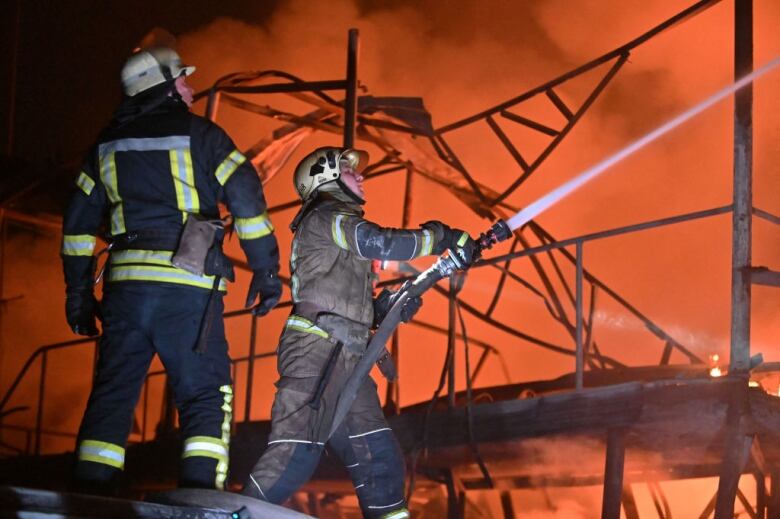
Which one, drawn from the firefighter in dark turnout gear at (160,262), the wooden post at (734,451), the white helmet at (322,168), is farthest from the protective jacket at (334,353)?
the wooden post at (734,451)

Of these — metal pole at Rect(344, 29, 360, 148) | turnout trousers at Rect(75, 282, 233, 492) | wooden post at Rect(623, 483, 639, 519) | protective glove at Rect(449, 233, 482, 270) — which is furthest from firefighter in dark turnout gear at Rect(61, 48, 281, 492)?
wooden post at Rect(623, 483, 639, 519)

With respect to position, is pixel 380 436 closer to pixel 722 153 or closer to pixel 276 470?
pixel 276 470

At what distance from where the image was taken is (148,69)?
14.5 feet

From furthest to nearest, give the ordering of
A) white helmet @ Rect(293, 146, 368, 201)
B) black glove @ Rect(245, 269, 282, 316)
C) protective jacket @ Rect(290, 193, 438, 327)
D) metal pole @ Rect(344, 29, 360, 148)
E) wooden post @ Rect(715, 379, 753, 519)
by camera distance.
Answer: metal pole @ Rect(344, 29, 360, 148)
wooden post @ Rect(715, 379, 753, 519)
white helmet @ Rect(293, 146, 368, 201)
protective jacket @ Rect(290, 193, 438, 327)
black glove @ Rect(245, 269, 282, 316)

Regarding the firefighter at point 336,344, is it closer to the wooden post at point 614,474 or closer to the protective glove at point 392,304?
the protective glove at point 392,304

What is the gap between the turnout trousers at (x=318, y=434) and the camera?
14.9ft

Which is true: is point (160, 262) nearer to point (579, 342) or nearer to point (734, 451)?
point (579, 342)

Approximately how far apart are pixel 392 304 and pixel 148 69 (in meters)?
1.51

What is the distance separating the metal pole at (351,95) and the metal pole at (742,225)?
10.3 feet

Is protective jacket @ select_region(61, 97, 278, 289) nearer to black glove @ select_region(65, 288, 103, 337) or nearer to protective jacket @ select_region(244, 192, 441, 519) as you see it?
black glove @ select_region(65, 288, 103, 337)

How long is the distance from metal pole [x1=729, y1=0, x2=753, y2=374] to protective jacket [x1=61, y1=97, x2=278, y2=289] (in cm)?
258

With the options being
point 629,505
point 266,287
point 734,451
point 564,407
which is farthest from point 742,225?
point 629,505

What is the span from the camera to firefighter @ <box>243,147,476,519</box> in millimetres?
4613

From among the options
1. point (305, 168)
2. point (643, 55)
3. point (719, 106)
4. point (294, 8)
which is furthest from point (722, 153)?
point (305, 168)
